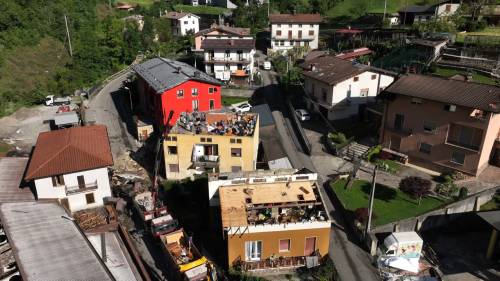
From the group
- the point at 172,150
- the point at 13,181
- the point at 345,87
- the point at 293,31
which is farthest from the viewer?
the point at 293,31

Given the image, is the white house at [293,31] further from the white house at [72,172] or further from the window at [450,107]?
the white house at [72,172]

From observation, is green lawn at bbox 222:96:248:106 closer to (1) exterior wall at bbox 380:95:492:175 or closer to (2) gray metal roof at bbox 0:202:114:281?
(1) exterior wall at bbox 380:95:492:175

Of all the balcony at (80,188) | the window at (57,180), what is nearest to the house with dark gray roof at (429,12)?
the balcony at (80,188)

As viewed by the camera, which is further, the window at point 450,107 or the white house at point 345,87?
the white house at point 345,87

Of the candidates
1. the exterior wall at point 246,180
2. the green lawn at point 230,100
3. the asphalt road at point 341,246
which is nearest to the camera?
the asphalt road at point 341,246

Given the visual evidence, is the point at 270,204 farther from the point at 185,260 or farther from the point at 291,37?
the point at 291,37

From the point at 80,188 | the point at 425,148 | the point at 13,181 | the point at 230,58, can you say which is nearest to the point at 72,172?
the point at 80,188
